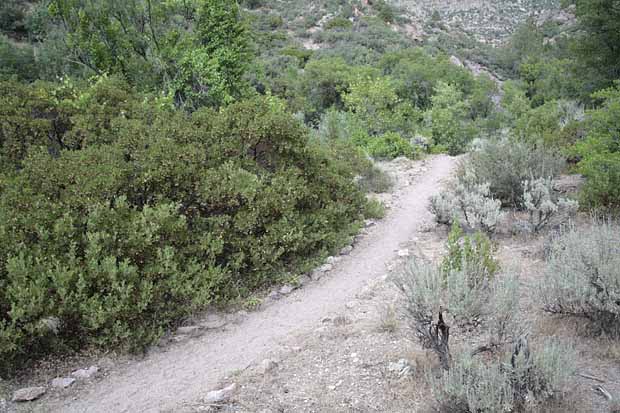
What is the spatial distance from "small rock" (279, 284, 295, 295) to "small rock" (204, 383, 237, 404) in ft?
7.24

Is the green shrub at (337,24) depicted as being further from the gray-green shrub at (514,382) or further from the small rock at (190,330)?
the gray-green shrub at (514,382)

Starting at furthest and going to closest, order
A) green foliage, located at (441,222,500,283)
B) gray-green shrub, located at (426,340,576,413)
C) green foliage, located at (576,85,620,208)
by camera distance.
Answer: green foliage, located at (576,85,620,208), green foliage, located at (441,222,500,283), gray-green shrub, located at (426,340,576,413)

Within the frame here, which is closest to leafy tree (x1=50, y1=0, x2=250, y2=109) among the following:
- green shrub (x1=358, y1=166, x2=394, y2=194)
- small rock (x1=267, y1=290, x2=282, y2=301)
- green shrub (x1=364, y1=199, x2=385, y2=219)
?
green shrub (x1=358, y1=166, x2=394, y2=194)

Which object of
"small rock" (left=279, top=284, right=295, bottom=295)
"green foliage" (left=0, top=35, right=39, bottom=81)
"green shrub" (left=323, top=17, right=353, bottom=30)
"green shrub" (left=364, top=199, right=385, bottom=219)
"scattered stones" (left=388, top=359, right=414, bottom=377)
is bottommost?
"small rock" (left=279, top=284, right=295, bottom=295)

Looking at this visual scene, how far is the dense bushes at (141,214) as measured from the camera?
16.5ft

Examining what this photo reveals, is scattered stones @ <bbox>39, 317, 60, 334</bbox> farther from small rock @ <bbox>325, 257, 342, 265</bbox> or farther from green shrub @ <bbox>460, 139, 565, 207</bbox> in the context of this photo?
green shrub @ <bbox>460, 139, 565, 207</bbox>

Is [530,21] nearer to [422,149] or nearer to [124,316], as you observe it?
[422,149]

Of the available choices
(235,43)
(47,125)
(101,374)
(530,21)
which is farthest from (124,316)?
(530,21)

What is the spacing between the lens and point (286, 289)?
6555 mm

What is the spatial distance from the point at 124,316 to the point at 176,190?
198cm

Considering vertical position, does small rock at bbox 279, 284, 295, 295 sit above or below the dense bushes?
below

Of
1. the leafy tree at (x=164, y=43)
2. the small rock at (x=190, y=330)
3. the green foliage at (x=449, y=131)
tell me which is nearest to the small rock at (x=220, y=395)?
the small rock at (x=190, y=330)

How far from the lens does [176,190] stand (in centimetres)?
652

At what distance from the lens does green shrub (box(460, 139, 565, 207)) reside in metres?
8.70
